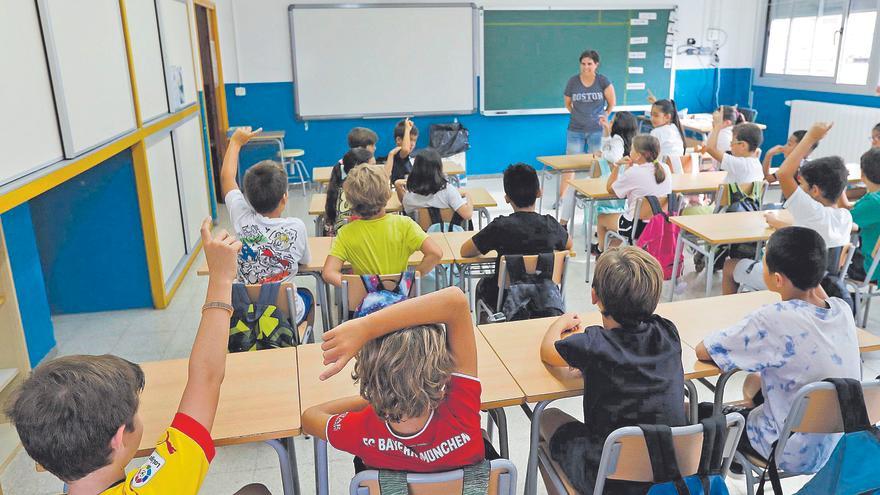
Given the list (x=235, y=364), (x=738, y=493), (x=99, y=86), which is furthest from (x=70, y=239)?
(x=738, y=493)

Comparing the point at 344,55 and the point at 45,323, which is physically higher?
the point at 344,55

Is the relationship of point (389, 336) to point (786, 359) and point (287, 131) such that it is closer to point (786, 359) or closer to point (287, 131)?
point (786, 359)

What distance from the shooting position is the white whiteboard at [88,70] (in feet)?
9.35

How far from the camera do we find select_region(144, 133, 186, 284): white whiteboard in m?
4.28

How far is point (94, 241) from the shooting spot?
4148mm

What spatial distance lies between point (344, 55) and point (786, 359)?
22.4ft

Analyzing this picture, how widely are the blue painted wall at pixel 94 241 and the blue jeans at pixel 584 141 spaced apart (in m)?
4.53

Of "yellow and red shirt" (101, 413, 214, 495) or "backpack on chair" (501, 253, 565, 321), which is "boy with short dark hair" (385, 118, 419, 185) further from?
"yellow and red shirt" (101, 413, 214, 495)

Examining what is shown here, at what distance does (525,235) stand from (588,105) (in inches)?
171

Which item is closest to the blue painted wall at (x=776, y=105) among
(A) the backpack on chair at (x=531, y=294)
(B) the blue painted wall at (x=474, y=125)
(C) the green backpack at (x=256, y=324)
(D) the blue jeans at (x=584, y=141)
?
(B) the blue painted wall at (x=474, y=125)

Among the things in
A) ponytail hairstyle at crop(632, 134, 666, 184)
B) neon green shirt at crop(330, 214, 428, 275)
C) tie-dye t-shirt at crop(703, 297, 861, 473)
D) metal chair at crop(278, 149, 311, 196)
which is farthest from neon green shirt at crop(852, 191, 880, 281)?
metal chair at crop(278, 149, 311, 196)

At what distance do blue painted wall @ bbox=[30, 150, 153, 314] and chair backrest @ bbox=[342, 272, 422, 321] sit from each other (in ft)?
7.54

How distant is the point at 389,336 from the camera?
1.33m

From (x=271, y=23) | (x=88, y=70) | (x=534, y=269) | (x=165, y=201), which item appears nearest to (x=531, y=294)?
(x=534, y=269)
